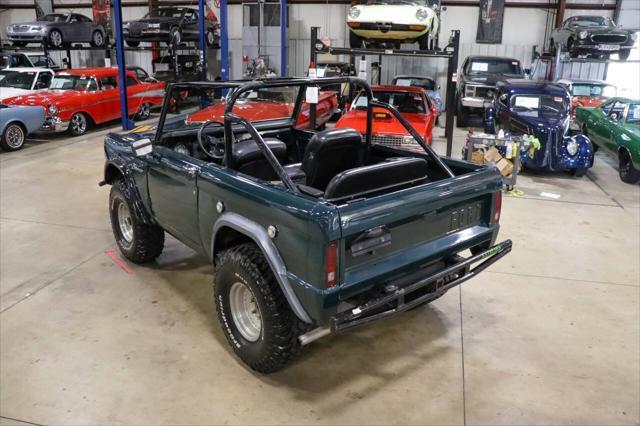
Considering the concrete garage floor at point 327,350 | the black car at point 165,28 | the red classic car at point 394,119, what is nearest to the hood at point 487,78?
the red classic car at point 394,119

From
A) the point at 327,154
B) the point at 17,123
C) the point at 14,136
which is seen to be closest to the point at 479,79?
the point at 17,123

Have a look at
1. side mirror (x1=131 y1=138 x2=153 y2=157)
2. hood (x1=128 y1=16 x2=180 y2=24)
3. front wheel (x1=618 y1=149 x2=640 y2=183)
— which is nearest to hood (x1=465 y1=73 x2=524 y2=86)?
front wheel (x1=618 y1=149 x2=640 y2=183)

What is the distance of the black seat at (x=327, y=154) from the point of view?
3402mm

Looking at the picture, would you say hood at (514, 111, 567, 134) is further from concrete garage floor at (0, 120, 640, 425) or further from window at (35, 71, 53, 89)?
window at (35, 71, 53, 89)

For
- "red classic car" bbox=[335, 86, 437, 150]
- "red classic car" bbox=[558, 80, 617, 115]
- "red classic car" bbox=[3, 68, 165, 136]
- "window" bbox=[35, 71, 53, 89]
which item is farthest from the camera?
"red classic car" bbox=[558, 80, 617, 115]

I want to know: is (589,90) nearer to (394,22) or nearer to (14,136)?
(394,22)

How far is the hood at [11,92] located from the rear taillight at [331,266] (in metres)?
10.7

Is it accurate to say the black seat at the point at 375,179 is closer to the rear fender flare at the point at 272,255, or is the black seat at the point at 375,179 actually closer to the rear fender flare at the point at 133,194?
the rear fender flare at the point at 272,255

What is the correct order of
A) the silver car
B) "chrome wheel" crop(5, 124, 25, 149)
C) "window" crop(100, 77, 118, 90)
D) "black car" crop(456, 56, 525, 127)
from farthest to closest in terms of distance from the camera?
the silver car → "black car" crop(456, 56, 525, 127) → "window" crop(100, 77, 118, 90) → "chrome wheel" crop(5, 124, 25, 149)

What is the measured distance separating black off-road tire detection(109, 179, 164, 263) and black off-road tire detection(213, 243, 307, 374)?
153 cm

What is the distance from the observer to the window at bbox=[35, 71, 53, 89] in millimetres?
11502

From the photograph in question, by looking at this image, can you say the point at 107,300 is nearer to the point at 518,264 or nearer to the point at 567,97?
the point at 518,264

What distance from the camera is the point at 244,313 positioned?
3.34m

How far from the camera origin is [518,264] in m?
4.98
